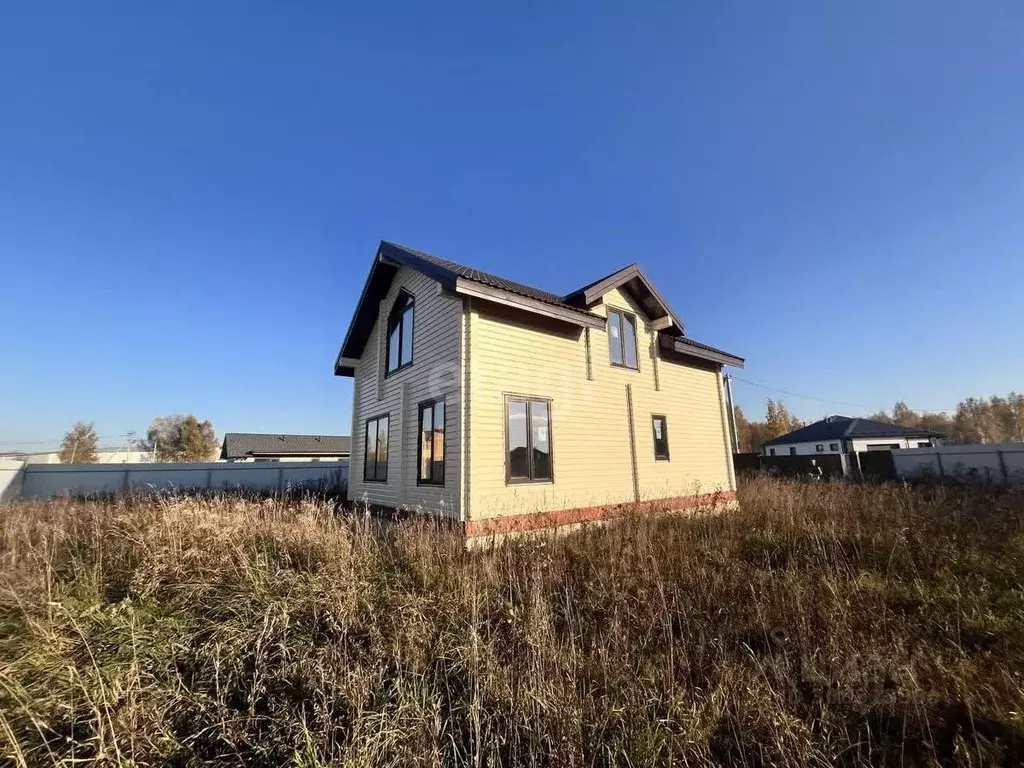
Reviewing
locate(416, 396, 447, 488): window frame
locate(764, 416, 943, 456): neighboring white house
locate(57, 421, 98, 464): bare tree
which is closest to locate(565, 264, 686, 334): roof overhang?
locate(416, 396, 447, 488): window frame

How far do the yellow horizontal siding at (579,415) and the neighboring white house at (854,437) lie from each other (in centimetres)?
2533

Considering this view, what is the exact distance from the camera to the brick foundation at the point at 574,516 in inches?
319

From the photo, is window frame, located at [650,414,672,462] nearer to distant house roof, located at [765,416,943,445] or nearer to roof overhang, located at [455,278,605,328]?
roof overhang, located at [455,278,605,328]

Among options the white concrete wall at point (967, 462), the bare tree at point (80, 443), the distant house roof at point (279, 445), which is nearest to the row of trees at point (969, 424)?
the white concrete wall at point (967, 462)

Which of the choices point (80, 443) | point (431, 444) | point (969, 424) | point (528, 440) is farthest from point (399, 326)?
point (969, 424)

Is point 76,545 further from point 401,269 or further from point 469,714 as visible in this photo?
point 401,269

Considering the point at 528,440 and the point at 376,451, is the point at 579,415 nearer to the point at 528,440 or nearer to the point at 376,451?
the point at 528,440

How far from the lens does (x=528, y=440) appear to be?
9.20 metres

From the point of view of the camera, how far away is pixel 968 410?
263 ft

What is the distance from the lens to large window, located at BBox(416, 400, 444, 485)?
29.7 ft

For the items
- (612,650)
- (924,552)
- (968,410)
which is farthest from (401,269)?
(968,410)

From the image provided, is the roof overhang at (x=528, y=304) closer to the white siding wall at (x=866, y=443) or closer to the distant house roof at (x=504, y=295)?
the distant house roof at (x=504, y=295)

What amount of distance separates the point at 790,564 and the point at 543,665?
4679 millimetres

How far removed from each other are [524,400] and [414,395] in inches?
115
